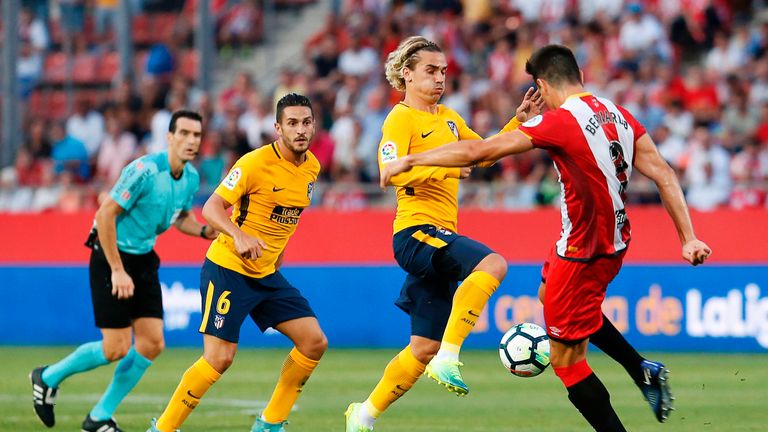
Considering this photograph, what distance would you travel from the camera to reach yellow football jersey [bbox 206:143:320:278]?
9398 mm

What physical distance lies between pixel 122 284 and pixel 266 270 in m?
1.14

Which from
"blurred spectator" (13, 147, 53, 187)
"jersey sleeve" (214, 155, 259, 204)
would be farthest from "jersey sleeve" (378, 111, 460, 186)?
"blurred spectator" (13, 147, 53, 187)

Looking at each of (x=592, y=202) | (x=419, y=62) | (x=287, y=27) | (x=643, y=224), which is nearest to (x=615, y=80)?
(x=643, y=224)

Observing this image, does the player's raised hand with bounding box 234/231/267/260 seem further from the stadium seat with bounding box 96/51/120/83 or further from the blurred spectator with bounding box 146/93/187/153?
the stadium seat with bounding box 96/51/120/83

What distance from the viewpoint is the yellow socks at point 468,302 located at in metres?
8.95

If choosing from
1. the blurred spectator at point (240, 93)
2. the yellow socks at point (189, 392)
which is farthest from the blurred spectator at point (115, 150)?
the yellow socks at point (189, 392)

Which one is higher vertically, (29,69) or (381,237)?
(29,69)

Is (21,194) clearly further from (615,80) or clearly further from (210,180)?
(615,80)

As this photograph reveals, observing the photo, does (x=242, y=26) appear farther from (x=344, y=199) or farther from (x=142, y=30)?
(x=344, y=199)

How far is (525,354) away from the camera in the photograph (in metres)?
8.75

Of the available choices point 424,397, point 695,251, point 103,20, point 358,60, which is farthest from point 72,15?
point 695,251

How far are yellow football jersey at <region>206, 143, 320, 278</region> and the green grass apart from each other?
1546 millimetres

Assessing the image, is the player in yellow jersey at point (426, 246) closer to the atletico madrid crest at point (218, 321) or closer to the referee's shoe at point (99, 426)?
the atletico madrid crest at point (218, 321)

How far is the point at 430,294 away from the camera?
9359mm
